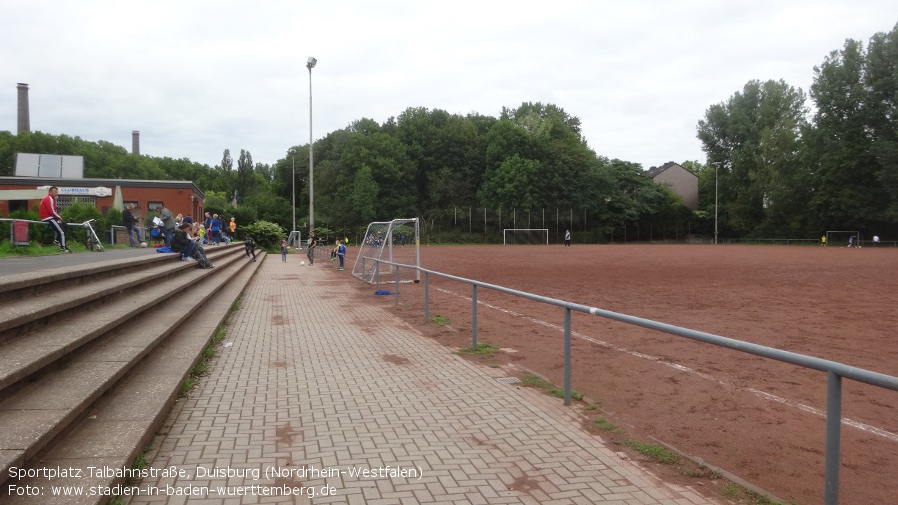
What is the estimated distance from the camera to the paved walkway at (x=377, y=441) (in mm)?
3656

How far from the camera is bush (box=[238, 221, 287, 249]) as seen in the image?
1756 inches

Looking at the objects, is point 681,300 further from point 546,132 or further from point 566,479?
point 546,132

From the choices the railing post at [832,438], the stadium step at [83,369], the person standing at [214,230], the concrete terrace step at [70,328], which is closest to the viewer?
the railing post at [832,438]

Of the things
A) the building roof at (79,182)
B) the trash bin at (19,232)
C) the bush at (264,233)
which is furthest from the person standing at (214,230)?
the bush at (264,233)

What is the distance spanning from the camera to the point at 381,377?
664 cm

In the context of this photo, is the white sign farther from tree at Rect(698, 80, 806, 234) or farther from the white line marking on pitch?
tree at Rect(698, 80, 806, 234)

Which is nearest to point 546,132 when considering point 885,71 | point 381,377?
point 885,71

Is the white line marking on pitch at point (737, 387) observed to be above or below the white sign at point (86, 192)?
below

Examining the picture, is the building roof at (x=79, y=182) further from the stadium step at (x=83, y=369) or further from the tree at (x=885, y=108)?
the tree at (x=885, y=108)

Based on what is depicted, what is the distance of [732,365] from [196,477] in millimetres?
6173

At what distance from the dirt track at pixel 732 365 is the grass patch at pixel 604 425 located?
0.48 feet

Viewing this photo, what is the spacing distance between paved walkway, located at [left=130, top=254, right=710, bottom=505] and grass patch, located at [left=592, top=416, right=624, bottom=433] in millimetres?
163

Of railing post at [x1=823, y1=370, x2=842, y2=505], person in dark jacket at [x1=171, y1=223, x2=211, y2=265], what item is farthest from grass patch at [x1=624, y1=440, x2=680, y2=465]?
person in dark jacket at [x1=171, y1=223, x2=211, y2=265]

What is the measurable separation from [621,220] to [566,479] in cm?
6911
